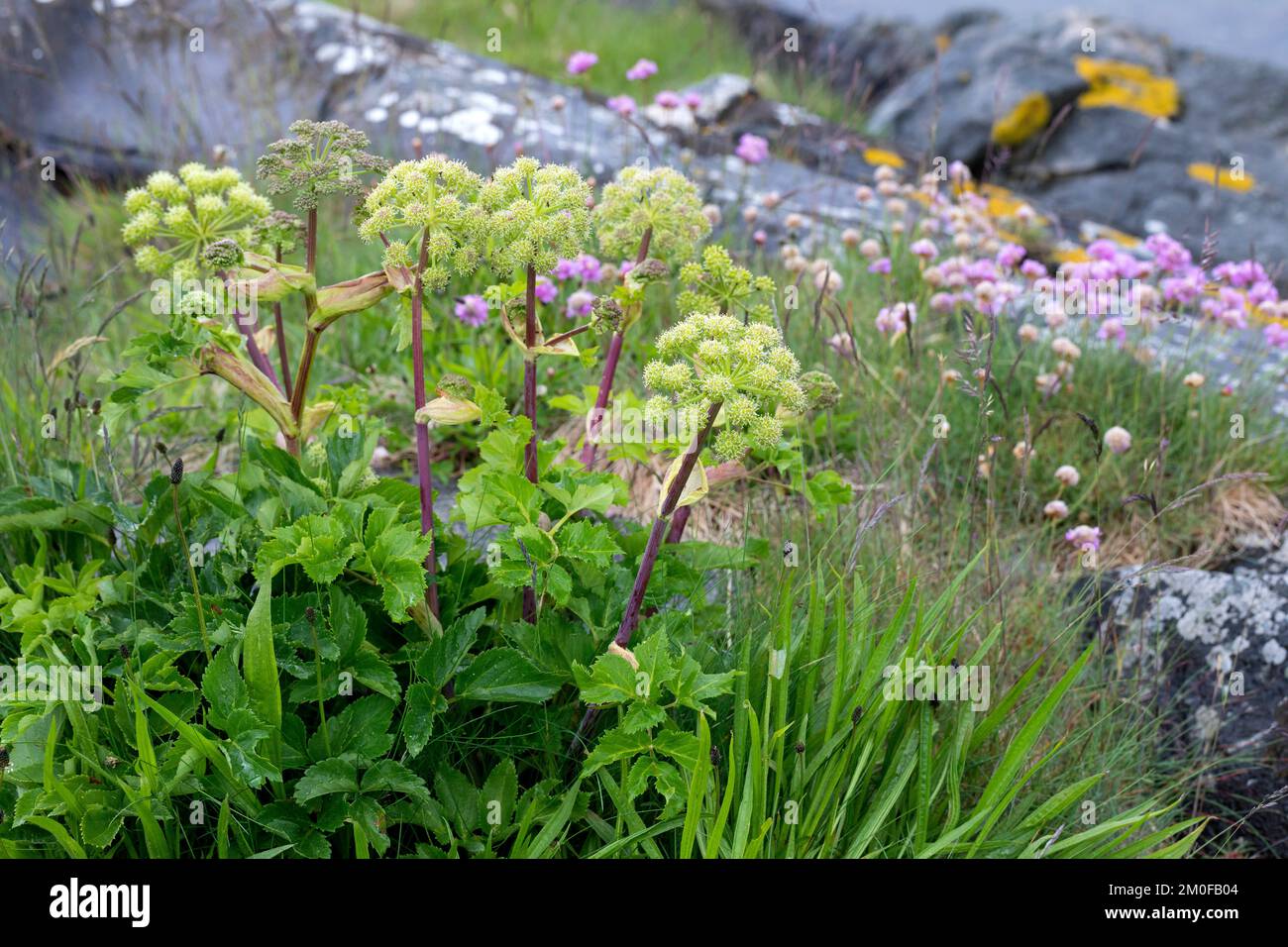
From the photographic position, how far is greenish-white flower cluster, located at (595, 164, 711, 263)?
2.24 meters

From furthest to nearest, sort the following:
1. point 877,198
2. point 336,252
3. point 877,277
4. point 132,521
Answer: point 877,198 < point 877,277 < point 336,252 < point 132,521

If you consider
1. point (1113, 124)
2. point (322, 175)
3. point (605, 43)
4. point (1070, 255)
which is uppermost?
point (605, 43)

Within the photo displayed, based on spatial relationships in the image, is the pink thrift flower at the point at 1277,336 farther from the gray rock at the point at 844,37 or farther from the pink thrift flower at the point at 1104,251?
the gray rock at the point at 844,37

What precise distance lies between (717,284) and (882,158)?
189 inches

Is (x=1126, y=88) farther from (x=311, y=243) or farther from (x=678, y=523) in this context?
(x=311, y=243)

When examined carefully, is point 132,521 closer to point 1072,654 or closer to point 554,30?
point 1072,654

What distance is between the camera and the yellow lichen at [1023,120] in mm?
7406

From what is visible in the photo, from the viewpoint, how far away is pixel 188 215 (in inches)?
87.9

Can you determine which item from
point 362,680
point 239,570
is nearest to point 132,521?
point 239,570

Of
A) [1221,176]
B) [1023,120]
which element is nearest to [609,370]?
[1221,176]

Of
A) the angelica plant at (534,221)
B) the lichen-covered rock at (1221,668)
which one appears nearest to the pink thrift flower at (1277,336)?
the lichen-covered rock at (1221,668)

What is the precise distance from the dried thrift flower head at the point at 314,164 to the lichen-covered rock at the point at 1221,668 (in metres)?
2.10

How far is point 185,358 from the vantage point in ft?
6.86

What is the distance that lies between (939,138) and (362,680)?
667cm
